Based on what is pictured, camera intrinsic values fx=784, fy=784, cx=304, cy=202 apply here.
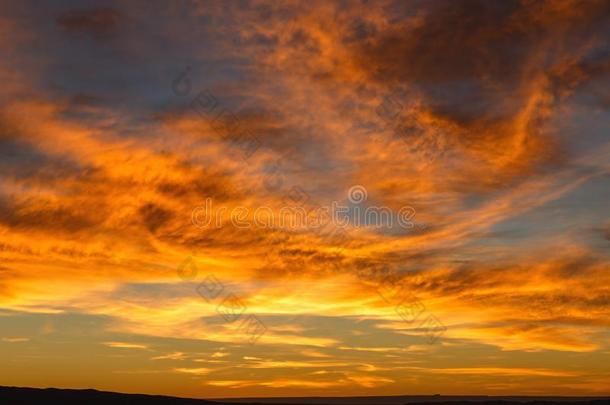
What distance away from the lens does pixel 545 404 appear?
91500mm

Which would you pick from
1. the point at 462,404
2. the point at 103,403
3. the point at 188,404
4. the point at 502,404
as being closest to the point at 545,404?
the point at 502,404

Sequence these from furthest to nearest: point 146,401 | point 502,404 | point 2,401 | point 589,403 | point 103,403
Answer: point 502,404 → point 589,403 → point 146,401 → point 103,403 → point 2,401

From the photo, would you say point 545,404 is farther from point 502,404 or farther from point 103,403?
point 103,403

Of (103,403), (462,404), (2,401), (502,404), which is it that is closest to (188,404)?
(103,403)

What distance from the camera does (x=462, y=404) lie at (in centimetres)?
8644

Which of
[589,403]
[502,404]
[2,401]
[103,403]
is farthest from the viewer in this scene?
[502,404]

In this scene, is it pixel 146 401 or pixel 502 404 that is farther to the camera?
pixel 502 404

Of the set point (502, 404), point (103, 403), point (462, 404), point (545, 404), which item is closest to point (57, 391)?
point (103, 403)

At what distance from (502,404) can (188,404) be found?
37.3 meters

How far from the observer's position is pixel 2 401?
2493 inches

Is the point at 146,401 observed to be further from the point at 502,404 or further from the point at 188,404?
the point at 502,404

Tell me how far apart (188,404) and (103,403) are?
8659mm

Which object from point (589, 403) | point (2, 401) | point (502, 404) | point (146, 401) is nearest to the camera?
point (2, 401)

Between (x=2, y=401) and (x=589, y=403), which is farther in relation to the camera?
(x=589, y=403)
